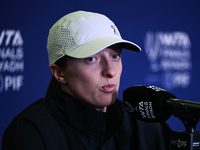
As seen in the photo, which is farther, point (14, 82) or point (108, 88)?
point (14, 82)

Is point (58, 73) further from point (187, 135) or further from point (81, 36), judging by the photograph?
point (187, 135)

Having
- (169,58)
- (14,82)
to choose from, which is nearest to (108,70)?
(14,82)

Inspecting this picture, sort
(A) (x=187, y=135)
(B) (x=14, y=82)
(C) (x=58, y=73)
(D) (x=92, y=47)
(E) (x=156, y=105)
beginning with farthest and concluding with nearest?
1. (B) (x=14, y=82)
2. (C) (x=58, y=73)
3. (D) (x=92, y=47)
4. (E) (x=156, y=105)
5. (A) (x=187, y=135)

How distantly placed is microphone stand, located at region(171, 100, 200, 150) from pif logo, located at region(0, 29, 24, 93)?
145 centimetres

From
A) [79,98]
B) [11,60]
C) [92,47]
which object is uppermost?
[92,47]

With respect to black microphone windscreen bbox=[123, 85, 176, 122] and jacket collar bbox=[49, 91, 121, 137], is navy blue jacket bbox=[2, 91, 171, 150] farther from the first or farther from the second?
black microphone windscreen bbox=[123, 85, 176, 122]

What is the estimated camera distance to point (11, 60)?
1.89 meters

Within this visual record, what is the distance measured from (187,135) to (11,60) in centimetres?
152

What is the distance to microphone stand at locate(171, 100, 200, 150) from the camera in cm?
57

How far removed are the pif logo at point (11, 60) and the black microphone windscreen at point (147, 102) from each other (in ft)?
4.06

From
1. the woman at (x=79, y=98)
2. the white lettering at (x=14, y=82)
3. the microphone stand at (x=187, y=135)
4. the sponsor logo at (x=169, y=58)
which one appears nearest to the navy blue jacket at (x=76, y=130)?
the woman at (x=79, y=98)

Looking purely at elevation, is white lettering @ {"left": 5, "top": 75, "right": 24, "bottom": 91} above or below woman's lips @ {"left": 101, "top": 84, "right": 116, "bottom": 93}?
below

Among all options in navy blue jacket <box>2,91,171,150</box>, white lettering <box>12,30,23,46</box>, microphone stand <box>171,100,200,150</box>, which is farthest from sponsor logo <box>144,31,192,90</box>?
microphone stand <box>171,100,200,150</box>

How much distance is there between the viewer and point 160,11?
2330 millimetres
